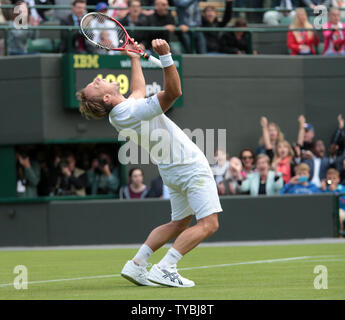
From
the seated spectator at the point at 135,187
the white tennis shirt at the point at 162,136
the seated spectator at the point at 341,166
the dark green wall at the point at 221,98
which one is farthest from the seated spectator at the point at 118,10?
the white tennis shirt at the point at 162,136

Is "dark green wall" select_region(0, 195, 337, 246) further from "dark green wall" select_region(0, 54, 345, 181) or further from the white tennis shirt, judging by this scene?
the white tennis shirt

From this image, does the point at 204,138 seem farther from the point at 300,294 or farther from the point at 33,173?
the point at 300,294

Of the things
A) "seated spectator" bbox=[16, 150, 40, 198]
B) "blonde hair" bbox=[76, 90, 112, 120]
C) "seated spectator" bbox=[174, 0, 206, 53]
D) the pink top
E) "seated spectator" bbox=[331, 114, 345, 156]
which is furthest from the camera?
the pink top

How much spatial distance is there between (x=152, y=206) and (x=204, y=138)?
2.32m

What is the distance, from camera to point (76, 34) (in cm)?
1802

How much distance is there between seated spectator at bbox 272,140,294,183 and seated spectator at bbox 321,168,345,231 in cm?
71

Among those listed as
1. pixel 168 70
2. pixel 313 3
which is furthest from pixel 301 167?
pixel 168 70

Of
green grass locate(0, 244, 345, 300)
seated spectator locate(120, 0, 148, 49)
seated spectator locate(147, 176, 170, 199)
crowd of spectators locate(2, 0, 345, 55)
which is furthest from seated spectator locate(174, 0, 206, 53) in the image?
green grass locate(0, 244, 345, 300)

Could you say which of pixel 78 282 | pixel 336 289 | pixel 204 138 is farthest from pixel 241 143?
pixel 336 289

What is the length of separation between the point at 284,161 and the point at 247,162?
733 mm

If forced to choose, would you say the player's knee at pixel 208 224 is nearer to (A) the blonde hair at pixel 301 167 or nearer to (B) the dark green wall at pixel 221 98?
(A) the blonde hair at pixel 301 167

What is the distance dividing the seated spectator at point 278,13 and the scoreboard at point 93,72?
3.53 meters

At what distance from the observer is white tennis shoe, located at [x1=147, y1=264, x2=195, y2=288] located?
8289 millimetres

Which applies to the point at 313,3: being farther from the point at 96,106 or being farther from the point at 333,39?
the point at 96,106
